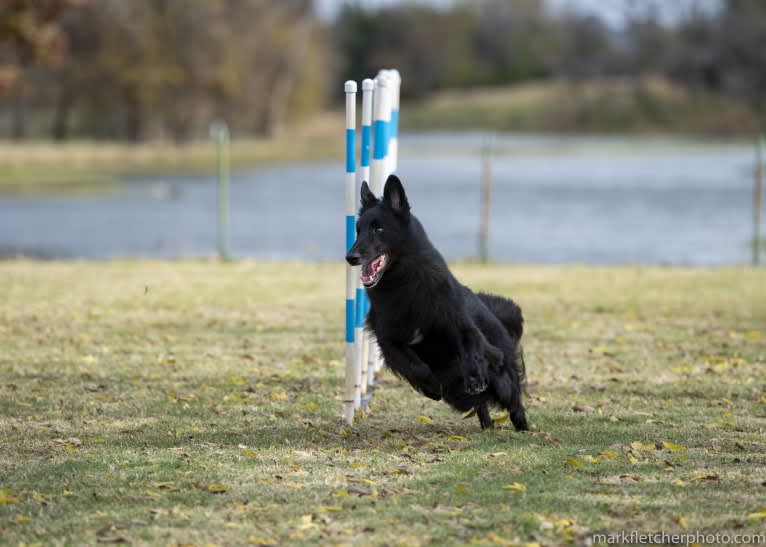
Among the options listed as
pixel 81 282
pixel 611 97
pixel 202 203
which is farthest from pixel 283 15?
pixel 81 282

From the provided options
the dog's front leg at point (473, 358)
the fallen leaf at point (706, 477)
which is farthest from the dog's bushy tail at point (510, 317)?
the fallen leaf at point (706, 477)

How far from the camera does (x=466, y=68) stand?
10869 cm

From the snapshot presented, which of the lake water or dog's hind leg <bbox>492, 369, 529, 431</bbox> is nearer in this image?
dog's hind leg <bbox>492, 369, 529, 431</bbox>

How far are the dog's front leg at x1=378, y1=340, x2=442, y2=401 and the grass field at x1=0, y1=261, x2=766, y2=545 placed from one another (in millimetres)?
382

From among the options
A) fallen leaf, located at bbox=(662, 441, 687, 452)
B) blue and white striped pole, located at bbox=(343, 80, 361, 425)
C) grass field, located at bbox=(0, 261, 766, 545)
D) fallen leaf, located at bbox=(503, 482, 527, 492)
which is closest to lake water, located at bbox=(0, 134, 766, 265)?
grass field, located at bbox=(0, 261, 766, 545)

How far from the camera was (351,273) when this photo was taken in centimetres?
712

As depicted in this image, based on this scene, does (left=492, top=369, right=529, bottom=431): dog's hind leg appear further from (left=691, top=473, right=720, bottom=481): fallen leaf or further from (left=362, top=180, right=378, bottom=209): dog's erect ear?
(left=691, top=473, right=720, bottom=481): fallen leaf

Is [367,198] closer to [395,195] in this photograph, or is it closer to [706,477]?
[395,195]

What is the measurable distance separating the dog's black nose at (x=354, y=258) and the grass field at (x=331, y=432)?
1122 mm

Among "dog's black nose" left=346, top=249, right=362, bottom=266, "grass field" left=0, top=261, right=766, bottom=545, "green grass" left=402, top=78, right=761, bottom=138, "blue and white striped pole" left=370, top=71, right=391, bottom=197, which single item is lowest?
"grass field" left=0, top=261, right=766, bottom=545

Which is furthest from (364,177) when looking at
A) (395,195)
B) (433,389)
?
(433,389)

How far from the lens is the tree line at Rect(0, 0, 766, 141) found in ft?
181

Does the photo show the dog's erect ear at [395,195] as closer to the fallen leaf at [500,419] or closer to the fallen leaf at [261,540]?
the fallen leaf at [500,419]

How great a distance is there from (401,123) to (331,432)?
257 ft
